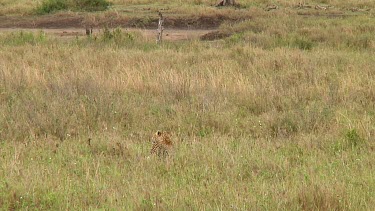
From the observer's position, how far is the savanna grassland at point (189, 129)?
5.06m

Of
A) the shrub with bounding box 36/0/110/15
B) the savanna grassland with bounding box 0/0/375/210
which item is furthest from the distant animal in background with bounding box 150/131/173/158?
the shrub with bounding box 36/0/110/15

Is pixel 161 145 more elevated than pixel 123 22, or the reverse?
pixel 161 145

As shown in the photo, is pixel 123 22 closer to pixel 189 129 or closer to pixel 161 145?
pixel 189 129

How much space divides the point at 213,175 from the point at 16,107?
371 centimetres

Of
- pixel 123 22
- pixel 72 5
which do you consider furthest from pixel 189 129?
pixel 72 5

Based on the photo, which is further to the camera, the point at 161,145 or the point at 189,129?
the point at 189,129

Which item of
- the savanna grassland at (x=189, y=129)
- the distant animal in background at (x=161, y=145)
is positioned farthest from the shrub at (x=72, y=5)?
the distant animal in background at (x=161, y=145)

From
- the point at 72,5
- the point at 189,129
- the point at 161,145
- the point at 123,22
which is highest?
the point at 161,145

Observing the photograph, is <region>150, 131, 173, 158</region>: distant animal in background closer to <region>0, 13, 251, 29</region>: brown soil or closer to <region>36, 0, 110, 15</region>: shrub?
<region>0, 13, 251, 29</region>: brown soil

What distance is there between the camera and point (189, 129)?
7.54 m

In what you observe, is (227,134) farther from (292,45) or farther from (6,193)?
(292,45)

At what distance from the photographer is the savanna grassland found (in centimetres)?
506

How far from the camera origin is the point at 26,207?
4.89 m

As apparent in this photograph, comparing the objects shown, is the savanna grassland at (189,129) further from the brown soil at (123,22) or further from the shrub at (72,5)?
Answer: the shrub at (72,5)
